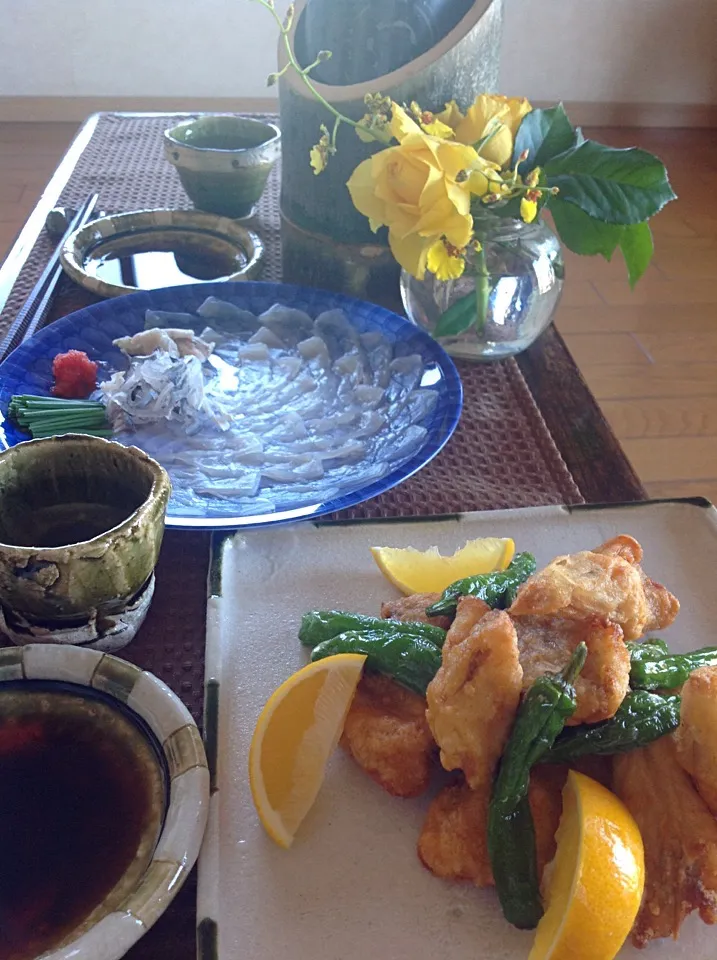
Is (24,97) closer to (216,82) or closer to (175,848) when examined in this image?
(216,82)

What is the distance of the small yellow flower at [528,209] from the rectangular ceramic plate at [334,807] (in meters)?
0.32

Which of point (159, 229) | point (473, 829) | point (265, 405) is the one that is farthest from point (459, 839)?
point (159, 229)

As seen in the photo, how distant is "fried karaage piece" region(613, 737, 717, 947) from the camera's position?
1.63 ft

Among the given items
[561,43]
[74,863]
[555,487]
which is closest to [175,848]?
[74,863]

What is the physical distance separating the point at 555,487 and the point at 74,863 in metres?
0.59

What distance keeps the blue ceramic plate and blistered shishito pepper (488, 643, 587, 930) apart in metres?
0.31

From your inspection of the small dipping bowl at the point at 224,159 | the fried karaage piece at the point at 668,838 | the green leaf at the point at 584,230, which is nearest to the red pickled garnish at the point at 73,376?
the small dipping bowl at the point at 224,159

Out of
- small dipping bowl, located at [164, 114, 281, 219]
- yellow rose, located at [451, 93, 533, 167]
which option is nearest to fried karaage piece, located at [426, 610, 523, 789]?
yellow rose, located at [451, 93, 533, 167]

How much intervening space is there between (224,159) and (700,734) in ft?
3.47

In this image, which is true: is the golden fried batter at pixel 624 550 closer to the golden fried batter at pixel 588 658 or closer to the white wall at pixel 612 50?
the golden fried batter at pixel 588 658

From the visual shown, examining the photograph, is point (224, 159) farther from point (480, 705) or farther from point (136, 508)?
point (480, 705)

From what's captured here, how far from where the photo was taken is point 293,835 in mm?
554

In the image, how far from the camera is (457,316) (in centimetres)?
99

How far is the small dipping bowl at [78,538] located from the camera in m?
0.58
